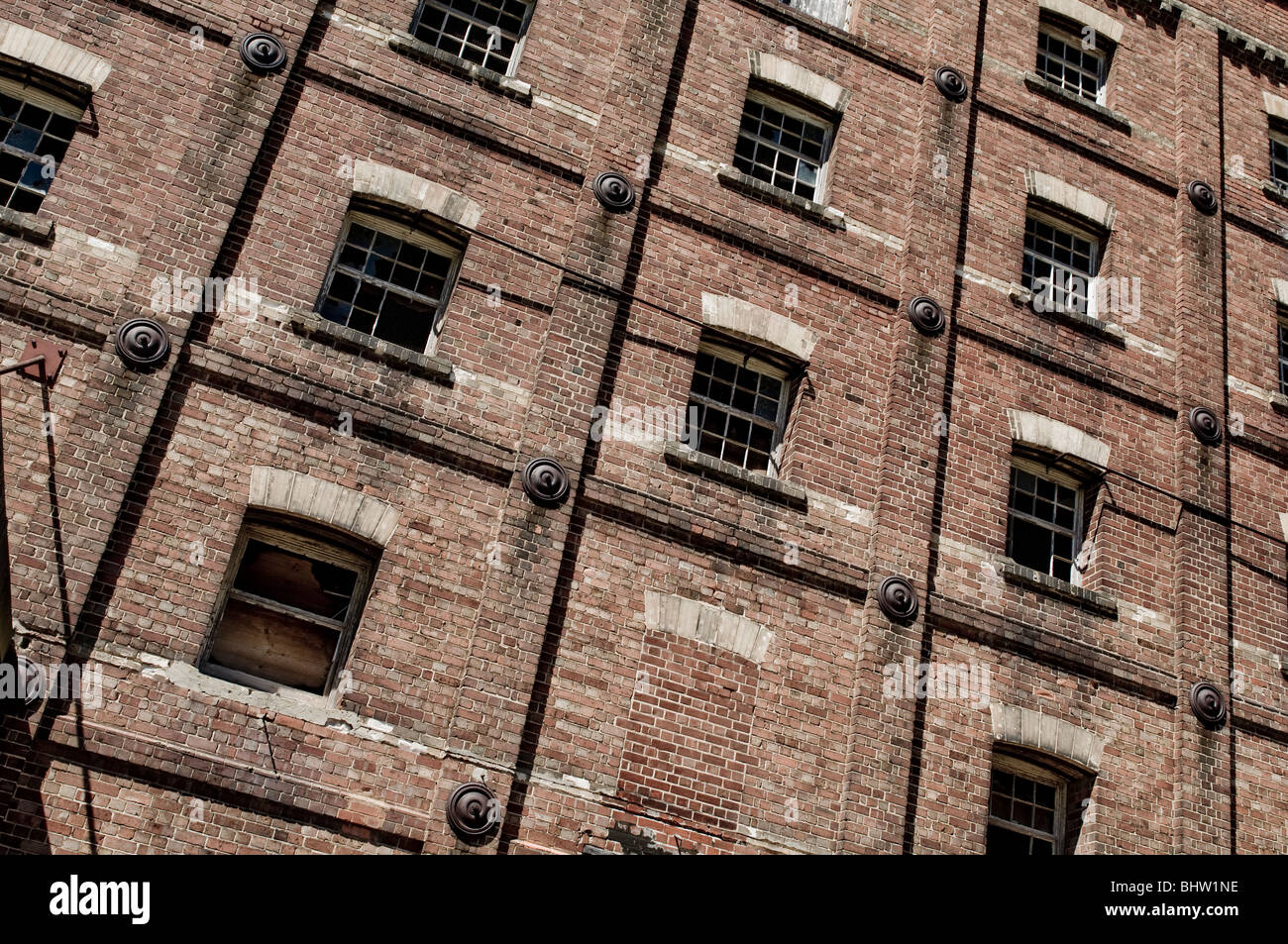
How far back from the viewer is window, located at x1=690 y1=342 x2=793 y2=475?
12062mm

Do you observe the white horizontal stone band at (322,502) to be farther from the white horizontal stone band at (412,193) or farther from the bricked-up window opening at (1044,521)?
the bricked-up window opening at (1044,521)

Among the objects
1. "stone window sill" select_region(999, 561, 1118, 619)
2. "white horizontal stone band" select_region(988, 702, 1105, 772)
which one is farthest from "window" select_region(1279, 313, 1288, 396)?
"white horizontal stone band" select_region(988, 702, 1105, 772)

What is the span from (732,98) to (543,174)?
8.29ft

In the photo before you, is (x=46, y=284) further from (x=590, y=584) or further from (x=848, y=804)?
(x=848, y=804)

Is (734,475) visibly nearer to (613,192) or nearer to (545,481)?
(545,481)

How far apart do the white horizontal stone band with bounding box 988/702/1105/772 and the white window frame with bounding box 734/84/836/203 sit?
228 inches

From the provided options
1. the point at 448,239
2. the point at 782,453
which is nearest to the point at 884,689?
the point at 782,453

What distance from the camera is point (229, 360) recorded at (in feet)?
34.1

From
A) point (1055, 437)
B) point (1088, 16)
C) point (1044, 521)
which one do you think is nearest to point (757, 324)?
point (1055, 437)

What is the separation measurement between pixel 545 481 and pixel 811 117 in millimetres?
5802

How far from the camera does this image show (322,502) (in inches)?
402

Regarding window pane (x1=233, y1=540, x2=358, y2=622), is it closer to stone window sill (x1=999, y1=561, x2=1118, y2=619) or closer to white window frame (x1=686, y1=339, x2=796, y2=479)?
white window frame (x1=686, y1=339, x2=796, y2=479)
